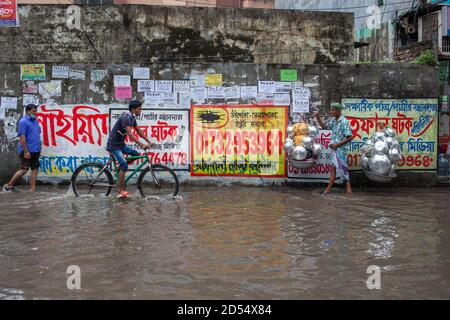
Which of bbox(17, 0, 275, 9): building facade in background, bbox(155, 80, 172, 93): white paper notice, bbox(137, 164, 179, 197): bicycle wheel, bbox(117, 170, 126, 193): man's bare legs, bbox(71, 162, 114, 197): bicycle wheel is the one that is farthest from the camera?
bbox(17, 0, 275, 9): building facade in background

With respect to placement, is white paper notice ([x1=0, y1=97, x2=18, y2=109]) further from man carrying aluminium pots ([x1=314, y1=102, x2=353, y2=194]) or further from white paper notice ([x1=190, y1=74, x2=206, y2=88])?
man carrying aluminium pots ([x1=314, y1=102, x2=353, y2=194])

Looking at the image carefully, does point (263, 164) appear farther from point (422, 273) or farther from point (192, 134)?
point (422, 273)

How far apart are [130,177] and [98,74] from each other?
271 cm

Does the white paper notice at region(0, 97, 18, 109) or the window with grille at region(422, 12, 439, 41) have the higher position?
the window with grille at region(422, 12, 439, 41)

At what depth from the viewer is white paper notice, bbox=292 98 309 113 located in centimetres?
1055

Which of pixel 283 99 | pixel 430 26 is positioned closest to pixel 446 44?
pixel 430 26

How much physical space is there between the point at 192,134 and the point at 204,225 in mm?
4038

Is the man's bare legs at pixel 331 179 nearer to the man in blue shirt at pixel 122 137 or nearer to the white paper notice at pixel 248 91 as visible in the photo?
the white paper notice at pixel 248 91

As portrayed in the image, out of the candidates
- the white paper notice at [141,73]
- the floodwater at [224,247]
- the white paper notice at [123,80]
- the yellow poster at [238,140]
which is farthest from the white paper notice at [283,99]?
the white paper notice at [123,80]

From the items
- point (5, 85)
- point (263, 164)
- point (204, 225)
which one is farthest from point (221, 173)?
point (5, 85)

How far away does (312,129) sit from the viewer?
10047 millimetres

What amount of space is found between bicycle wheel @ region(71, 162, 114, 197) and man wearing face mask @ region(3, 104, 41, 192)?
121 centimetres

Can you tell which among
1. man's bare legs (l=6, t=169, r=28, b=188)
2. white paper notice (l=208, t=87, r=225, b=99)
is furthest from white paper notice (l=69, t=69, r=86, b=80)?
white paper notice (l=208, t=87, r=225, b=99)
